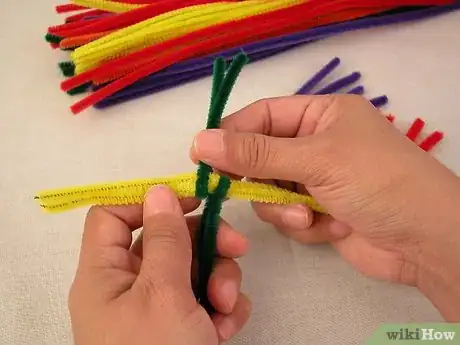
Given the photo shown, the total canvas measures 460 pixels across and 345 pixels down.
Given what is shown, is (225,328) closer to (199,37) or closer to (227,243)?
(227,243)

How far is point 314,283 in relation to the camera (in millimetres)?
719

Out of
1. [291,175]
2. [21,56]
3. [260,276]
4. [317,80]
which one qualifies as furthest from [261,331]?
[21,56]

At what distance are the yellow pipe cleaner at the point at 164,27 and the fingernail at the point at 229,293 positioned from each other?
0.39 metres

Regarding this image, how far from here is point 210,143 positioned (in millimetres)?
615

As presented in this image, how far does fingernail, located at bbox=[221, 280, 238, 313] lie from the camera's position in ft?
2.13

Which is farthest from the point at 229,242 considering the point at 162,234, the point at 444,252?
the point at 444,252

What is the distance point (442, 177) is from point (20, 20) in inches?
27.8

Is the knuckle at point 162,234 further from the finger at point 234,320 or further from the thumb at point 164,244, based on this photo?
the finger at point 234,320

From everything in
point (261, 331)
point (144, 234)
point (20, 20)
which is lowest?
point (261, 331)

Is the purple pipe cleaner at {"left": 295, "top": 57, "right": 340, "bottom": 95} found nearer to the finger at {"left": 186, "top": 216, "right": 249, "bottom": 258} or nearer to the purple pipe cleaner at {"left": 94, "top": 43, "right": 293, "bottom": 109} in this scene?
the purple pipe cleaner at {"left": 94, "top": 43, "right": 293, "bottom": 109}

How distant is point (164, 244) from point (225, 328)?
0.44 ft

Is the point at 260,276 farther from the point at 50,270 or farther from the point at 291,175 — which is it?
the point at 50,270

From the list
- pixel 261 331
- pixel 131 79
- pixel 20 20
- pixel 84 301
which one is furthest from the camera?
pixel 20 20

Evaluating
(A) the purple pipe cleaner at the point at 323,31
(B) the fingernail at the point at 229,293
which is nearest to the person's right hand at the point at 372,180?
(B) the fingernail at the point at 229,293
